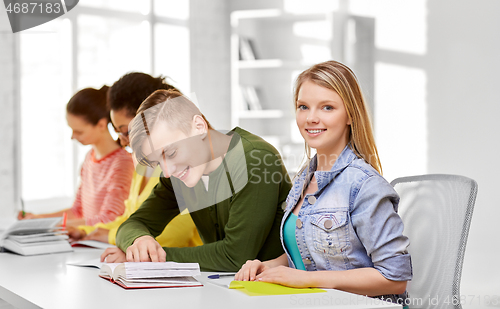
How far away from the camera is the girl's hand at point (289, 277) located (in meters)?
1.11

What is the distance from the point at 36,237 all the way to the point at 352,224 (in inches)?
45.9

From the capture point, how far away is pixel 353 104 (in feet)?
4.15

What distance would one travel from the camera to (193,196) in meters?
1.54

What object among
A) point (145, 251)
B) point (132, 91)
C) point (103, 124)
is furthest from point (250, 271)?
point (103, 124)

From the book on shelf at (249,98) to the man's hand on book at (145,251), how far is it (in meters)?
3.51

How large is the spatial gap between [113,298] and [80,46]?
11.6 ft

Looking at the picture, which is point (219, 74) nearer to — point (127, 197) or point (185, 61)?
point (185, 61)

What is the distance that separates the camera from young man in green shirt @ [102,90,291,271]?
4.39 feet

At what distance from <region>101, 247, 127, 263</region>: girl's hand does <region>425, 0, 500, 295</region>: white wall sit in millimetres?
2474

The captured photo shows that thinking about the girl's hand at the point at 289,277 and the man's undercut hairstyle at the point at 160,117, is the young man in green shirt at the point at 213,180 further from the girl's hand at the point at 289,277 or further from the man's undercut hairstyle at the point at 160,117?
the girl's hand at the point at 289,277

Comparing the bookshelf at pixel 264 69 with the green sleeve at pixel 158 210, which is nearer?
the green sleeve at pixel 158 210

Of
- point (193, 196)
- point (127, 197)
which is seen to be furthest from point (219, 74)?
point (193, 196)

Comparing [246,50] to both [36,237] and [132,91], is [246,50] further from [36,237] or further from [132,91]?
[36,237]

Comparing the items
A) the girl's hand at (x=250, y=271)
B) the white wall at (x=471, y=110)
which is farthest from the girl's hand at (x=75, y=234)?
the white wall at (x=471, y=110)
